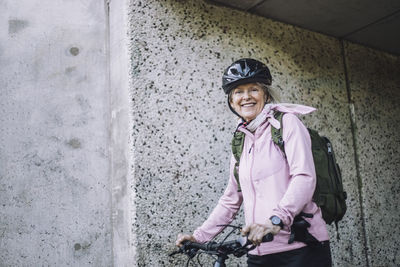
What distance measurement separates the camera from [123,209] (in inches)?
132

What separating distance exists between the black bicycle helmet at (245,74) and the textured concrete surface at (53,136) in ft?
5.10

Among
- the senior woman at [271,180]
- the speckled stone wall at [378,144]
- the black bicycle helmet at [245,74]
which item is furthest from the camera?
the speckled stone wall at [378,144]

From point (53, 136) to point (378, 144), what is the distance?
3.62 metres

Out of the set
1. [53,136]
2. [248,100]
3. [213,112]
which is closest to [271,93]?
[248,100]

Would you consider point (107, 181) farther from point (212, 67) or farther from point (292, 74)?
point (292, 74)

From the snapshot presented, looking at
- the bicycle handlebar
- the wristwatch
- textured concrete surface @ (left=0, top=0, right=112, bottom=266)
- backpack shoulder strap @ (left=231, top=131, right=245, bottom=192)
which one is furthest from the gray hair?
textured concrete surface @ (left=0, top=0, right=112, bottom=266)

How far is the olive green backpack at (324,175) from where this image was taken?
7.87 ft

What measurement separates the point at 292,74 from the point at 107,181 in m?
2.19

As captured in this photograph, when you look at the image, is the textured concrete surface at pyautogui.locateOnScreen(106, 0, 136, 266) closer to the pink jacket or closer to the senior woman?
the senior woman

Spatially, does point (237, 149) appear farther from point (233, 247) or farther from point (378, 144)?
point (378, 144)

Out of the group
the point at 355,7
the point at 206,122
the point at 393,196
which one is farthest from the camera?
the point at 393,196

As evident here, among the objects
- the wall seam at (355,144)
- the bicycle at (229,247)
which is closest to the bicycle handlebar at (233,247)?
the bicycle at (229,247)

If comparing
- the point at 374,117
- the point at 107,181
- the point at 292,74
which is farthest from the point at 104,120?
the point at 374,117

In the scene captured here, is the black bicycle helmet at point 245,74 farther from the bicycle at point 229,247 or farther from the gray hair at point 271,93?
the bicycle at point 229,247
